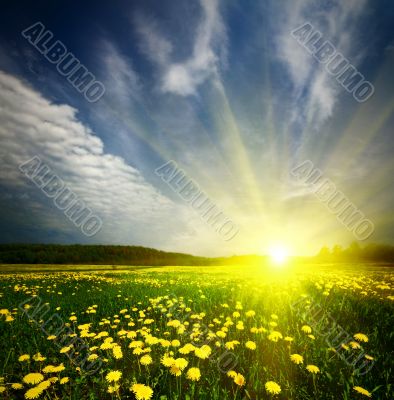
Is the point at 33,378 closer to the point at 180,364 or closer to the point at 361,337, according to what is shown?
the point at 180,364

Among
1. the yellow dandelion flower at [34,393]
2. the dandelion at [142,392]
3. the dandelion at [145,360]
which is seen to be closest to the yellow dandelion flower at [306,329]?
the dandelion at [145,360]

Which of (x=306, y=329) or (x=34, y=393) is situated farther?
(x=306, y=329)

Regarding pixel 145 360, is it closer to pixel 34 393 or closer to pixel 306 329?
pixel 34 393

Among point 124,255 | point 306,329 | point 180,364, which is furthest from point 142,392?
point 124,255

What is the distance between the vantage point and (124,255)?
3287 inches

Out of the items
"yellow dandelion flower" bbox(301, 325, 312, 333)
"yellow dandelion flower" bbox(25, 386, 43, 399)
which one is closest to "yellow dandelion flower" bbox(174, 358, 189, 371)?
"yellow dandelion flower" bbox(25, 386, 43, 399)

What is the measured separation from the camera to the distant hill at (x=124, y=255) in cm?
5862

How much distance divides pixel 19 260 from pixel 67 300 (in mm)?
76682

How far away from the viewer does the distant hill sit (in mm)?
58625

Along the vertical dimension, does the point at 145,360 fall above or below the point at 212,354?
above

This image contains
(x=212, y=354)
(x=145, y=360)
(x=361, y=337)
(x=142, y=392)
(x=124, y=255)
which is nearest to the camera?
(x=142, y=392)

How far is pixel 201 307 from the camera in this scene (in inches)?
230

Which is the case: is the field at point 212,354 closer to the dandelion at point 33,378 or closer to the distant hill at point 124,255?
the dandelion at point 33,378

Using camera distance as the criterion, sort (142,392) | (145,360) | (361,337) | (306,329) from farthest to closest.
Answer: (306,329)
(361,337)
(145,360)
(142,392)
